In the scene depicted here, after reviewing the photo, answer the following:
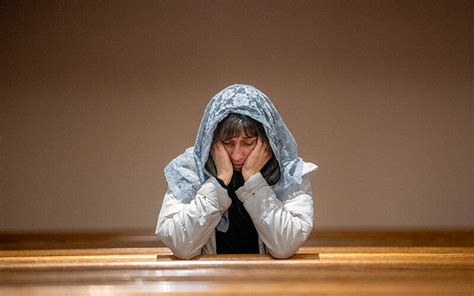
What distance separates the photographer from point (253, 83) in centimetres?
381

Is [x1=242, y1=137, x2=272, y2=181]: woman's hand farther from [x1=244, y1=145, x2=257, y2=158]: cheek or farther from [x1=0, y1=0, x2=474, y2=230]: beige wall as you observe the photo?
[x1=0, y1=0, x2=474, y2=230]: beige wall

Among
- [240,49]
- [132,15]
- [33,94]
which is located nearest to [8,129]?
[33,94]

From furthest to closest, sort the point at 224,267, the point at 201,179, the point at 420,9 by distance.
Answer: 1. the point at 420,9
2. the point at 201,179
3. the point at 224,267

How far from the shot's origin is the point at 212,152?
1802mm

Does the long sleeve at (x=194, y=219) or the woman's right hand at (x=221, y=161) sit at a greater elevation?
the woman's right hand at (x=221, y=161)

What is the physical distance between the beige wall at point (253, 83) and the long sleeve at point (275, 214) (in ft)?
6.80

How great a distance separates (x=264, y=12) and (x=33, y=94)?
149cm

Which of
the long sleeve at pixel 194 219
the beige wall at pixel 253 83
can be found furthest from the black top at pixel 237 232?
the beige wall at pixel 253 83

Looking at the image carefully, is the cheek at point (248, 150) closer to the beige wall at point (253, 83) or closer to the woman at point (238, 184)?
the woman at point (238, 184)

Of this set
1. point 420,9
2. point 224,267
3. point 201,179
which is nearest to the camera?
point 224,267

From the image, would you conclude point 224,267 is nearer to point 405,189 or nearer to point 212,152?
point 212,152

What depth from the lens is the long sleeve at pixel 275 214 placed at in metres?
1.60

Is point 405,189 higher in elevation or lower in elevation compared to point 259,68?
lower

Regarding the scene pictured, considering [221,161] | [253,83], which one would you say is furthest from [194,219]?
[253,83]
